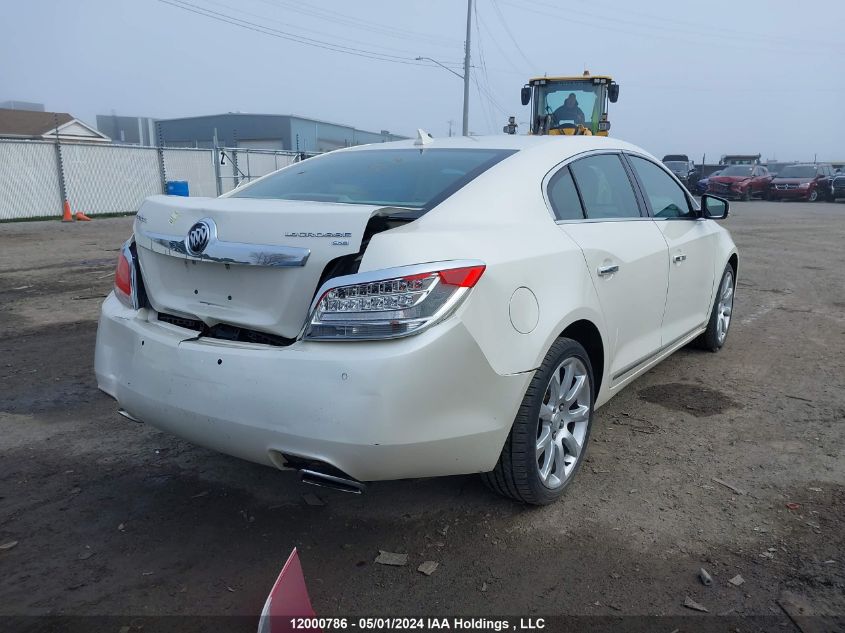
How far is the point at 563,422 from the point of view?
3197mm

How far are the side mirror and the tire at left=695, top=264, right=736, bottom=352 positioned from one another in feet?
1.75

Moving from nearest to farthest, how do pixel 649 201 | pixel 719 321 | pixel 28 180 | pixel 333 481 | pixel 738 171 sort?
pixel 333 481 < pixel 649 201 < pixel 719 321 < pixel 28 180 < pixel 738 171

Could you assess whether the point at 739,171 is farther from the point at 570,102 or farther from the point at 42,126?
the point at 42,126

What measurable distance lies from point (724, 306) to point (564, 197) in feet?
9.42

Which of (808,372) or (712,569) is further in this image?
(808,372)

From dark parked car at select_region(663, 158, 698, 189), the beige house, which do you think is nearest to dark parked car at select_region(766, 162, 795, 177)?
dark parked car at select_region(663, 158, 698, 189)

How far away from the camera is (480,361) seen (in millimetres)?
2521

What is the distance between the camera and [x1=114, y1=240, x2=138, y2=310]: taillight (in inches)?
121

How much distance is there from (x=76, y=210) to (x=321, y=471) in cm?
2056

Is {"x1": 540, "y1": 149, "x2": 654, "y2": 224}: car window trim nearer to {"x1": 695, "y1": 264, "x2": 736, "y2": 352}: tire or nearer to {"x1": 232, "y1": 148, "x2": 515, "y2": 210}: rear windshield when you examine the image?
{"x1": 232, "y1": 148, "x2": 515, "y2": 210}: rear windshield

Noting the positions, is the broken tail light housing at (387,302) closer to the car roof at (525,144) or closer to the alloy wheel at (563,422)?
the alloy wheel at (563,422)

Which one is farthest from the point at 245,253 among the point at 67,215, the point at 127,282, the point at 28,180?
the point at 28,180

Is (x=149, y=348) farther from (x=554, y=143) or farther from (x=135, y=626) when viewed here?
(x=554, y=143)

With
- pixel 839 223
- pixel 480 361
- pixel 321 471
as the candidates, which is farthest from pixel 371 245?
pixel 839 223
